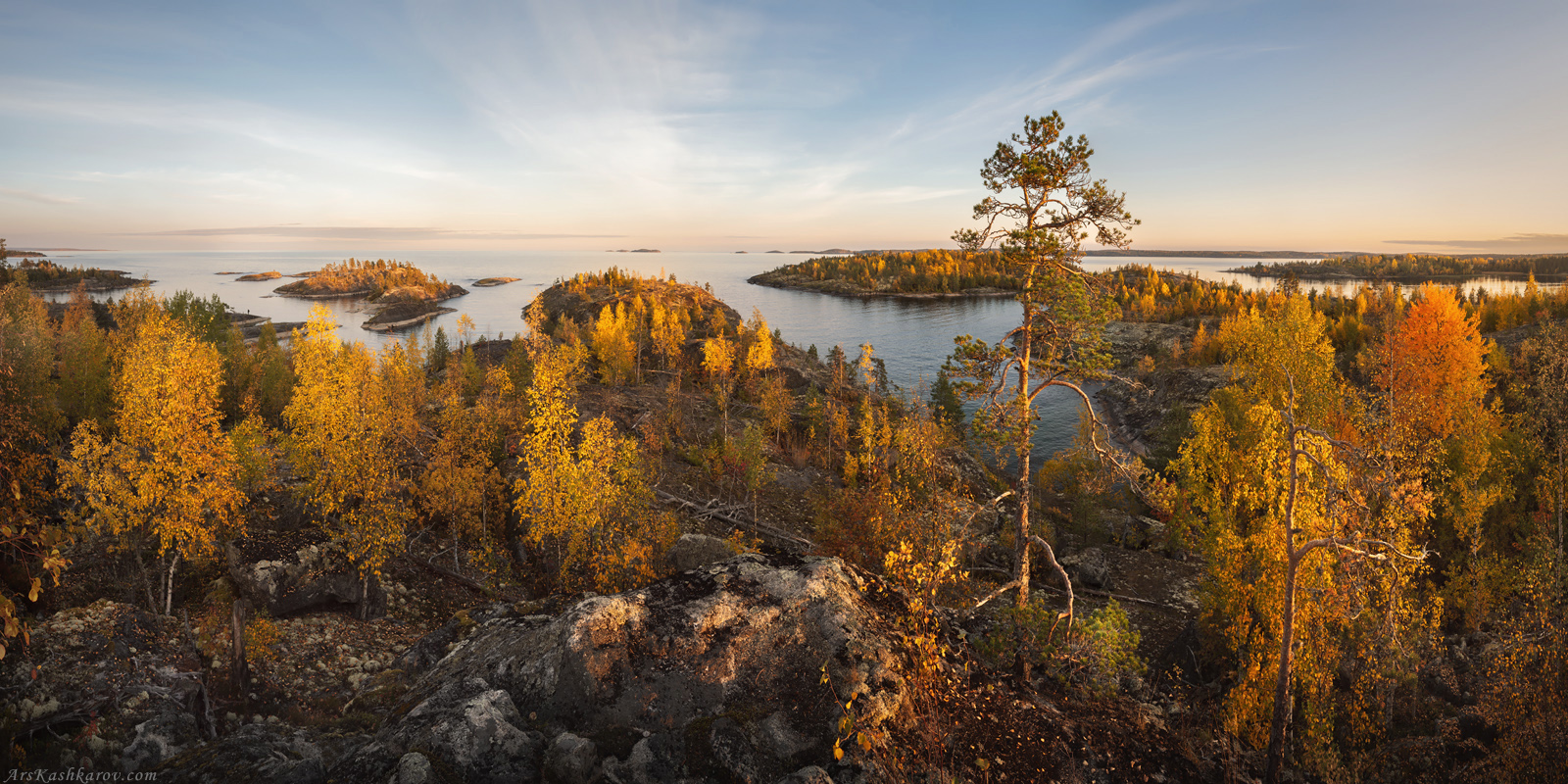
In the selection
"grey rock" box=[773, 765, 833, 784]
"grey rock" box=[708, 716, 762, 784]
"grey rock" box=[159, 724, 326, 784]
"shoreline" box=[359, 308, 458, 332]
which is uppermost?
"shoreline" box=[359, 308, 458, 332]

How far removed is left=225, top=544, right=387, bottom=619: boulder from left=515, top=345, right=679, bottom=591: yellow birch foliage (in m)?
6.19

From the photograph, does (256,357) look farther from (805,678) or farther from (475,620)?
(805,678)

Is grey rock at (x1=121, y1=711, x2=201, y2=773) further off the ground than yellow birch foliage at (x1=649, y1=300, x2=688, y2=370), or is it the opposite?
yellow birch foliage at (x1=649, y1=300, x2=688, y2=370)

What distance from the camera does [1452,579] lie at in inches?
935

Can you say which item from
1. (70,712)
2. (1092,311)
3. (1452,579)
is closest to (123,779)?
(70,712)

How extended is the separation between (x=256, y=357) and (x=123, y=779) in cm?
5481

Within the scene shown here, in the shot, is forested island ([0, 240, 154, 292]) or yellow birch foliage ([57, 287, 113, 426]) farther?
forested island ([0, 240, 154, 292])

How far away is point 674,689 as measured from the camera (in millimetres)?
8977

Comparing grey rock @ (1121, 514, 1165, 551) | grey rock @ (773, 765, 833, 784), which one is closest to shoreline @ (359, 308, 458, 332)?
grey rock @ (1121, 514, 1165, 551)

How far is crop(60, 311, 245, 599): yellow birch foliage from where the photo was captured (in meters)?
14.4

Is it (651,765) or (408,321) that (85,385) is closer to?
(651,765)

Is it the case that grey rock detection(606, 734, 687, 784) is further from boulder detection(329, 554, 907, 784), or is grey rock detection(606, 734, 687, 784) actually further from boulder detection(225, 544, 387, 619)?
boulder detection(225, 544, 387, 619)

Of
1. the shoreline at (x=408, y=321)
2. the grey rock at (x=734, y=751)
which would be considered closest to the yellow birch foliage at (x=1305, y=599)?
the grey rock at (x=734, y=751)

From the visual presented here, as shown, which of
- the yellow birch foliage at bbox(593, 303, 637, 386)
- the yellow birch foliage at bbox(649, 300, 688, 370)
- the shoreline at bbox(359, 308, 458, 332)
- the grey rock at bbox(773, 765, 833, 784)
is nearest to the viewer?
the grey rock at bbox(773, 765, 833, 784)
